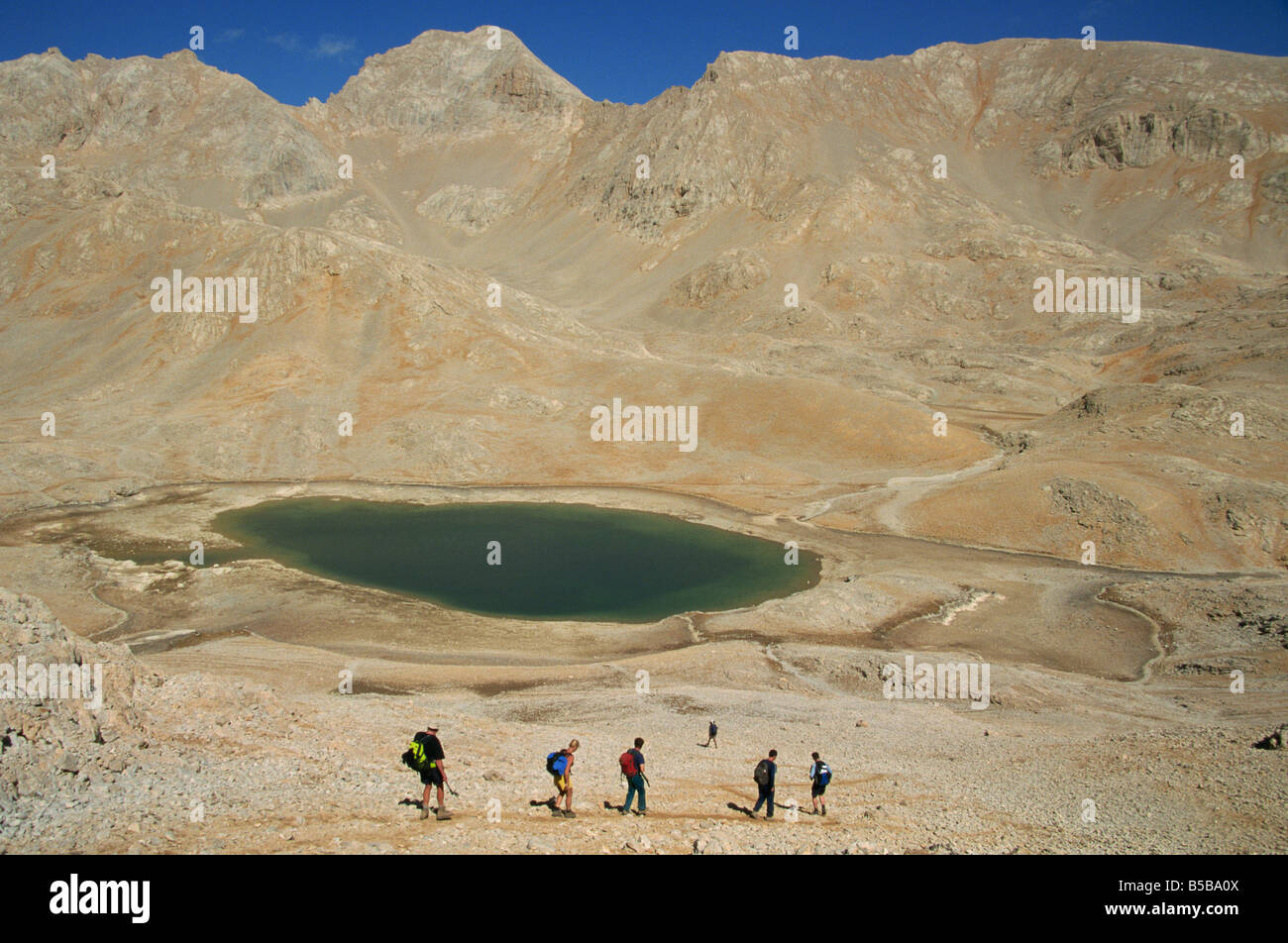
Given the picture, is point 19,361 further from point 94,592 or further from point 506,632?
point 506,632

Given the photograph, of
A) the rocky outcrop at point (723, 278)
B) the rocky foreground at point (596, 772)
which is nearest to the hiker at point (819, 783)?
the rocky foreground at point (596, 772)

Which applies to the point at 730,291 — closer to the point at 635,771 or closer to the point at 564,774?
the point at 635,771

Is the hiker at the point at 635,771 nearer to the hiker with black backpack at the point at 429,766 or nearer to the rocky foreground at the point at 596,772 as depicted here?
the rocky foreground at the point at 596,772

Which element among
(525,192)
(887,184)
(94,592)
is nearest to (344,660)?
(94,592)

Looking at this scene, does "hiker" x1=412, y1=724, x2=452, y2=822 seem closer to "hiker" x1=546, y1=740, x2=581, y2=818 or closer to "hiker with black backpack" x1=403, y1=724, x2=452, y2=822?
"hiker with black backpack" x1=403, y1=724, x2=452, y2=822

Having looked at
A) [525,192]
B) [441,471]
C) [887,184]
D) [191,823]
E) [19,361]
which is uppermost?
[525,192]
